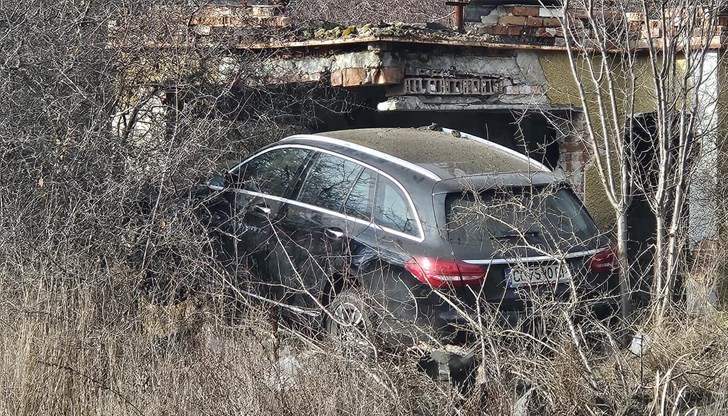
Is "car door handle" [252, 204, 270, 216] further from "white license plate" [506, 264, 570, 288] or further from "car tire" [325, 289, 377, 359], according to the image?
"white license plate" [506, 264, 570, 288]

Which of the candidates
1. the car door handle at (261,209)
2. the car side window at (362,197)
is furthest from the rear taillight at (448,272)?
the car door handle at (261,209)

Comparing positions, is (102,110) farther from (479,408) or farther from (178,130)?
(479,408)

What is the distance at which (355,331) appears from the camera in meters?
4.86

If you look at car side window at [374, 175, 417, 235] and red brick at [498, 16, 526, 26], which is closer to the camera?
car side window at [374, 175, 417, 235]

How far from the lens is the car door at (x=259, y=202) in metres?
6.68

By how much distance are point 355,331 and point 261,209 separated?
7.66 feet

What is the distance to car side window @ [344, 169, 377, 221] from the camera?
6.37 m

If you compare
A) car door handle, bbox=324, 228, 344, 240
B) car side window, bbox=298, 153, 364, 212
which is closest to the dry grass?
car door handle, bbox=324, 228, 344, 240

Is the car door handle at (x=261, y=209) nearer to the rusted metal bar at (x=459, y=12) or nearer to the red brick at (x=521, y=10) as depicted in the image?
the rusted metal bar at (x=459, y=12)

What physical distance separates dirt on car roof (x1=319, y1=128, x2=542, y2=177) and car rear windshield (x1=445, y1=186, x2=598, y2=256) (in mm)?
269

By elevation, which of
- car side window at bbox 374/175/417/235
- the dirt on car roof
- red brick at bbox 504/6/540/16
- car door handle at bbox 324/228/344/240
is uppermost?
red brick at bbox 504/6/540/16

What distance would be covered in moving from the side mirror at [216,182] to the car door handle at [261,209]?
0.29 meters

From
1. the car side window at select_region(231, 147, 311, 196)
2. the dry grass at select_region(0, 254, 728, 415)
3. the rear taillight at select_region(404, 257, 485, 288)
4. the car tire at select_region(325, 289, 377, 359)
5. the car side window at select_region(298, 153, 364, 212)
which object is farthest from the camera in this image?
the car side window at select_region(231, 147, 311, 196)

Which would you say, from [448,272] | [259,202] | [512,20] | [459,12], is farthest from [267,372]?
[512,20]
